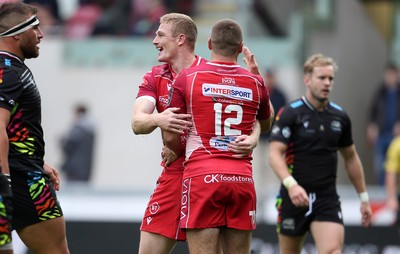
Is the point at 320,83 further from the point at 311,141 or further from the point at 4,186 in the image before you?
the point at 4,186

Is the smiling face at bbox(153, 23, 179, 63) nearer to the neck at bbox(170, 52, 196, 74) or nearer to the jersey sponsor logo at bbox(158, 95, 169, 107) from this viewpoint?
the neck at bbox(170, 52, 196, 74)

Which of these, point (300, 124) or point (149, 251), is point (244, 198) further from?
point (300, 124)

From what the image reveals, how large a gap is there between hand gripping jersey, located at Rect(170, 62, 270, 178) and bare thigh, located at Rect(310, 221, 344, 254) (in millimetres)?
2557

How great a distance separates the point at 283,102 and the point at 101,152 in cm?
348

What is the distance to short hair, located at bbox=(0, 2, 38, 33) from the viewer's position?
7.57 metres

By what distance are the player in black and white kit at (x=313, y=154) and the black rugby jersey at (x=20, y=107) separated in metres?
3.09

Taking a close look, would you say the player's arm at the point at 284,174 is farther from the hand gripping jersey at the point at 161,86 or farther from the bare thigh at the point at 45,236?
the bare thigh at the point at 45,236

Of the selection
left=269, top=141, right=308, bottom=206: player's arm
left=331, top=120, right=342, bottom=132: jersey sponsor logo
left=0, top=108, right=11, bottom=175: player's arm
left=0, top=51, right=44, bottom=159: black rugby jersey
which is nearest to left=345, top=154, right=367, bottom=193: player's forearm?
left=331, top=120, right=342, bottom=132: jersey sponsor logo

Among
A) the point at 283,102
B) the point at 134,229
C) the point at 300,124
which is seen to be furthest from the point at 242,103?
the point at 283,102

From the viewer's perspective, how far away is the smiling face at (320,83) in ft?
33.2

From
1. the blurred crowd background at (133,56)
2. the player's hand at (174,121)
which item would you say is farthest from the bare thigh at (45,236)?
the blurred crowd background at (133,56)

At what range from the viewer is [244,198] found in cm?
743

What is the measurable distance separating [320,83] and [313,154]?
2.37ft

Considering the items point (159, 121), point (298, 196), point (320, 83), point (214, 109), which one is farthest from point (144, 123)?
point (320, 83)
